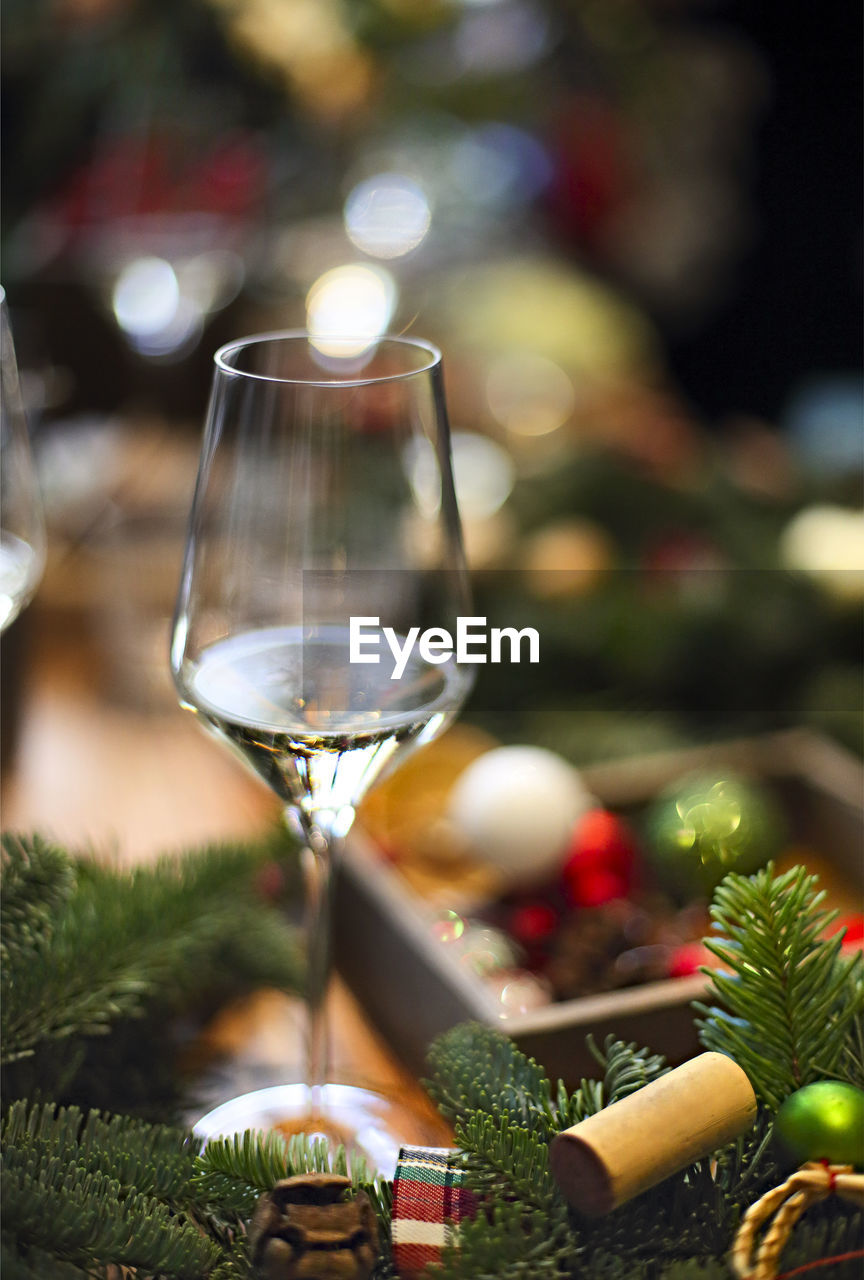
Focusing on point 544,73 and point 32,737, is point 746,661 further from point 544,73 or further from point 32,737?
point 544,73

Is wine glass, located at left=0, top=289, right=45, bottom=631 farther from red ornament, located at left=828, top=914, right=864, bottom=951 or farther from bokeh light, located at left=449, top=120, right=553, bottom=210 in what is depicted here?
bokeh light, located at left=449, top=120, right=553, bottom=210

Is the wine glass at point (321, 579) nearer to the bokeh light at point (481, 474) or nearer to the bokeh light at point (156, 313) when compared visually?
the bokeh light at point (481, 474)

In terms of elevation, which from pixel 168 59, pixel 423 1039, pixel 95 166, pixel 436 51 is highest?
pixel 436 51

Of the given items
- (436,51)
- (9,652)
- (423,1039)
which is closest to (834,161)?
(436,51)

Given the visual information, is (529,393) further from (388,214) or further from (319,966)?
(319,966)

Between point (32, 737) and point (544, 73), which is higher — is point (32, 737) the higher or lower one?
the lower one

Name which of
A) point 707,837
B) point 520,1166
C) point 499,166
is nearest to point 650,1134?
point 520,1166

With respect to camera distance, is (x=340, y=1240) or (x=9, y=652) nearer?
(x=340, y=1240)
